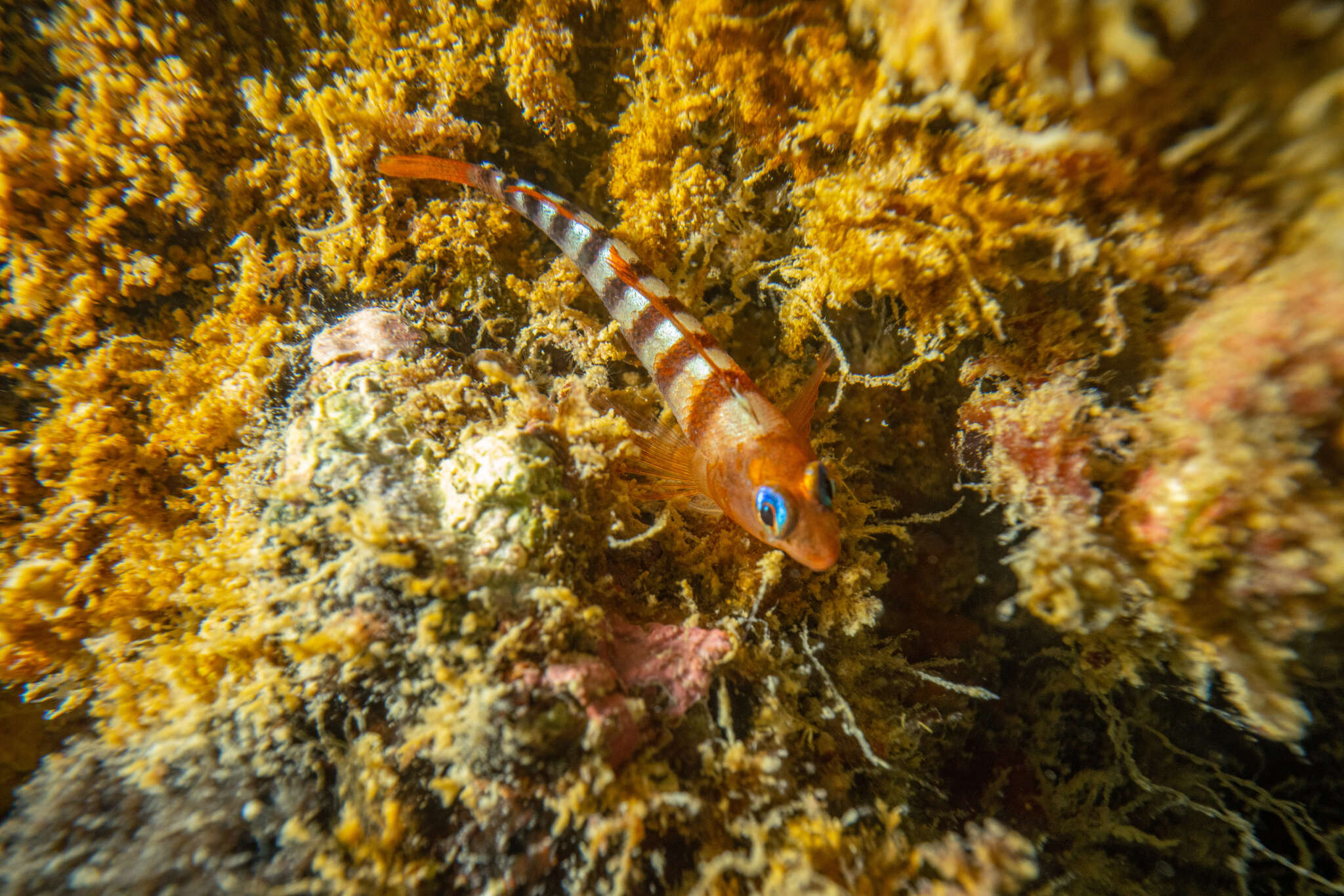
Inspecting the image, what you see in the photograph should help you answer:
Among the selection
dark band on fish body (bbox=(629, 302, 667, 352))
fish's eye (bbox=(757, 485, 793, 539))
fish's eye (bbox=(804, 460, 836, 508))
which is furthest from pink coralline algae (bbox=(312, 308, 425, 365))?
fish's eye (bbox=(804, 460, 836, 508))

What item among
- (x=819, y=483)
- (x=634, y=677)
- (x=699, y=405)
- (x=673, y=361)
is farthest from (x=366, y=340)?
(x=819, y=483)

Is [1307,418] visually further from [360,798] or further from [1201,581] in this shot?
[360,798]

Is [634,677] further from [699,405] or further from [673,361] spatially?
[673,361]

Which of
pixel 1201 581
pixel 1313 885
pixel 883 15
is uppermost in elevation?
pixel 883 15

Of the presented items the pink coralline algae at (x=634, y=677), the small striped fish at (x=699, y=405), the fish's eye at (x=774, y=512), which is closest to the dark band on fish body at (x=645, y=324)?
the small striped fish at (x=699, y=405)

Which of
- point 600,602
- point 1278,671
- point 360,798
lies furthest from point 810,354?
point 360,798

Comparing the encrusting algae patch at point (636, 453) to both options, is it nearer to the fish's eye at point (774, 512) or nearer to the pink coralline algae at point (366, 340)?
the pink coralline algae at point (366, 340)
